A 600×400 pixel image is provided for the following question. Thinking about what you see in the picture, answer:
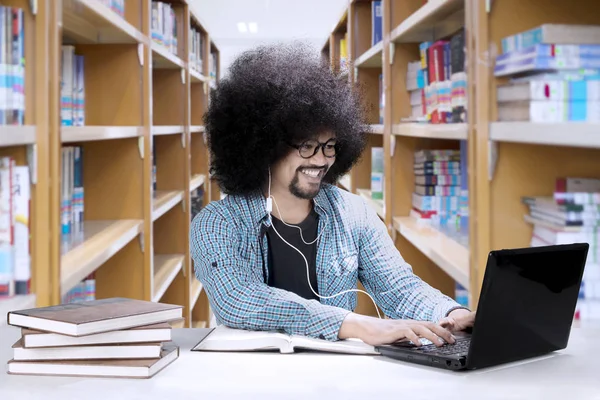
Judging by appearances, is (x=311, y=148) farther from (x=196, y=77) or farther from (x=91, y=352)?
(x=196, y=77)

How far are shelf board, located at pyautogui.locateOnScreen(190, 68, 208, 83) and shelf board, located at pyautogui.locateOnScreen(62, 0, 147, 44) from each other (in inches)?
82.4

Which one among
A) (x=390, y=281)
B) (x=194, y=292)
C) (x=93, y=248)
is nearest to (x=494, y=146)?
(x=390, y=281)

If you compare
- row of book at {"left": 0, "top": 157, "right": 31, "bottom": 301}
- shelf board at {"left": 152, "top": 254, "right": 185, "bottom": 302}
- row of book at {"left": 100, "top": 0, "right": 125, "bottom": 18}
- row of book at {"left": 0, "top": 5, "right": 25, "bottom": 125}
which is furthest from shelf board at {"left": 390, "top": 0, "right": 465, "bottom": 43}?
shelf board at {"left": 152, "top": 254, "right": 185, "bottom": 302}

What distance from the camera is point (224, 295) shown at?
1.73 metres

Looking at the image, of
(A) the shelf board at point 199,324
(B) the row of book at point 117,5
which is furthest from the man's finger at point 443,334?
(A) the shelf board at point 199,324

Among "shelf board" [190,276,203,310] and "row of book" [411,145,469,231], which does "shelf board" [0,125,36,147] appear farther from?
"shelf board" [190,276,203,310]

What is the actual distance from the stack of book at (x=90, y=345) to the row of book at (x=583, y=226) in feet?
3.44

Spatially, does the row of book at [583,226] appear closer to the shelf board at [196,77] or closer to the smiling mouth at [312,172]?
the smiling mouth at [312,172]

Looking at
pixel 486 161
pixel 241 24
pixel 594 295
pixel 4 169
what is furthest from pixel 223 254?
pixel 241 24

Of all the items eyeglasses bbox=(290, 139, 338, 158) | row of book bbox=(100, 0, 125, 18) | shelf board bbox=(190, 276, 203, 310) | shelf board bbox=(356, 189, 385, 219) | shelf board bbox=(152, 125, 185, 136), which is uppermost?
row of book bbox=(100, 0, 125, 18)

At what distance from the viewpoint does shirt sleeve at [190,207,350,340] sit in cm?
157

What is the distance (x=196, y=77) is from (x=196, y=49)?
34 cm

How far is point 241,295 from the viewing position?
1.70 m

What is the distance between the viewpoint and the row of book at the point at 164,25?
13.6 feet
